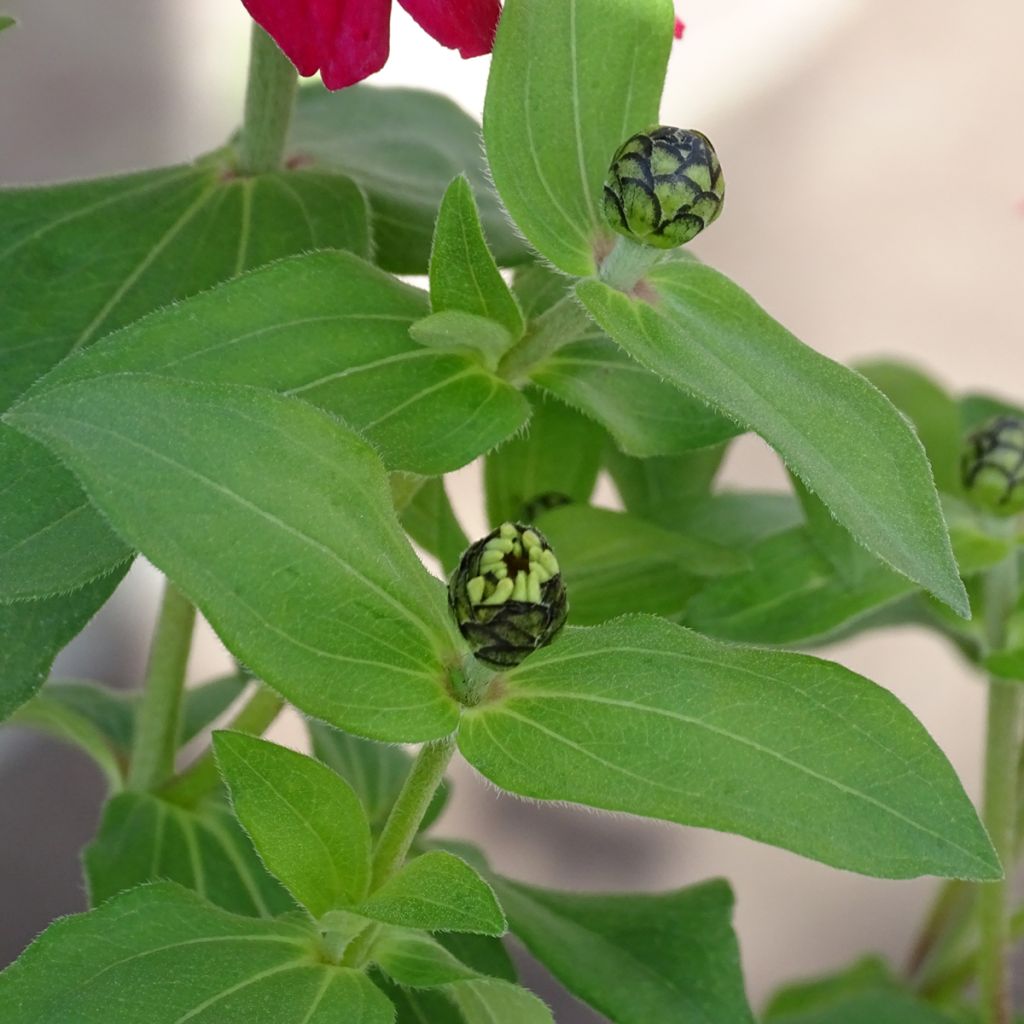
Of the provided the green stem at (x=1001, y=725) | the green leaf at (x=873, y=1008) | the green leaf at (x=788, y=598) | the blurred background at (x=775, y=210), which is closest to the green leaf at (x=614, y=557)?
the green leaf at (x=788, y=598)

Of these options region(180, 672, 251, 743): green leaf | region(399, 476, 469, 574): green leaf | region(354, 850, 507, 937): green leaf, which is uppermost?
region(399, 476, 469, 574): green leaf

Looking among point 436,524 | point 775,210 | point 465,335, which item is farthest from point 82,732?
point 775,210

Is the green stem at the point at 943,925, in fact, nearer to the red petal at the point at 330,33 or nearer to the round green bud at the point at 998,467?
the round green bud at the point at 998,467

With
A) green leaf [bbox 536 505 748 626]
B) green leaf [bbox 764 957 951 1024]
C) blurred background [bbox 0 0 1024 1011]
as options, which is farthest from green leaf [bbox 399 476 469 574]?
blurred background [bbox 0 0 1024 1011]

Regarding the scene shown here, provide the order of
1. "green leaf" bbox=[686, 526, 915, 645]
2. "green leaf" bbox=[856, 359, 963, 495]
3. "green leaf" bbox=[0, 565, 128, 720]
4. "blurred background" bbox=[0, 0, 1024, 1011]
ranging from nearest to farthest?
→ "green leaf" bbox=[0, 565, 128, 720] → "green leaf" bbox=[686, 526, 915, 645] → "green leaf" bbox=[856, 359, 963, 495] → "blurred background" bbox=[0, 0, 1024, 1011]

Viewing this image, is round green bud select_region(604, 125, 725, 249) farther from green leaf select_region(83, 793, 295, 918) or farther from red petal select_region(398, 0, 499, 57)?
green leaf select_region(83, 793, 295, 918)

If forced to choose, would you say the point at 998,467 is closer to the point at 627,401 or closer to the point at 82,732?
the point at 627,401
